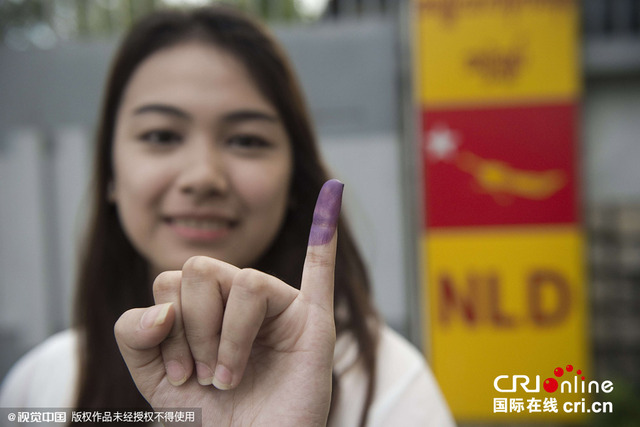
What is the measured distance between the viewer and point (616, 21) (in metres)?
2.19

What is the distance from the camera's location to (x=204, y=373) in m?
0.54

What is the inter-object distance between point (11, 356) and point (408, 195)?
1882 millimetres

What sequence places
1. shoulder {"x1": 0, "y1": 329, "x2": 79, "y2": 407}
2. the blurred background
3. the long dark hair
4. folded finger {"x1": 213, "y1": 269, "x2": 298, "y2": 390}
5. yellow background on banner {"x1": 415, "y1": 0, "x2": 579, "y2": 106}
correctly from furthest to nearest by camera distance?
1. the blurred background
2. yellow background on banner {"x1": 415, "y1": 0, "x2": 579, "y2": 106}
3. shoulder {"x1": 0, "y1": 329, "x2": 79, "y2": 407}
4. the long dark hair
5. folded finger {"x1": 213, "y1": 269, "x2": 298, "y2": 390}

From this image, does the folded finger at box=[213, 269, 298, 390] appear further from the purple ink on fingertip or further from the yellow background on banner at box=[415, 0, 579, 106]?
the yellow background on banner at box=[415, 0, 579, 106]

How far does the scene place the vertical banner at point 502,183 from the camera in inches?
81.2

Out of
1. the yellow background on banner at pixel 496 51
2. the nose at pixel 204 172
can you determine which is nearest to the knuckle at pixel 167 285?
the nose at pixel 204 172

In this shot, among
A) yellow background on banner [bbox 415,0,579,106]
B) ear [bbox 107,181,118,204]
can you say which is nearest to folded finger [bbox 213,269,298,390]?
ear [bbox 107,181,118,204]

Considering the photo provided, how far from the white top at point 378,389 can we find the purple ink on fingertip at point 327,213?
1.38 feet

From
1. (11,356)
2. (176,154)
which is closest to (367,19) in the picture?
(176,154)

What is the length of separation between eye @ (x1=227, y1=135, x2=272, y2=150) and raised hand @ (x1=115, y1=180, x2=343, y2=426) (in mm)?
343

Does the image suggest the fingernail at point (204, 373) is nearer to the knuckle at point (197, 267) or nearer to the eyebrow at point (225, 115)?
the knuckle at point (197, 267)

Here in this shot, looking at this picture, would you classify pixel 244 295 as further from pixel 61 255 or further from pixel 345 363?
pixel 61 255

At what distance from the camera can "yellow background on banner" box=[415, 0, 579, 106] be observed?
2057 millimetres

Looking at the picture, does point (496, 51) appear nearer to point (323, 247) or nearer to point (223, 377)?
point (323, 247)
